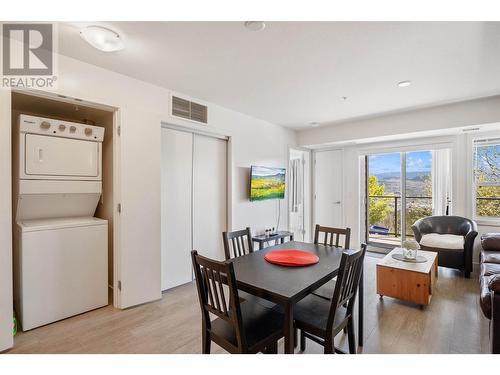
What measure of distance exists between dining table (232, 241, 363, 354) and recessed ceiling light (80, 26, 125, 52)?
1.87 m

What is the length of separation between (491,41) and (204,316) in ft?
9.42

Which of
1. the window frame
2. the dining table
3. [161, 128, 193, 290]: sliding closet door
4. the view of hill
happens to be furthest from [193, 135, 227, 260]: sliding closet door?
the window frame

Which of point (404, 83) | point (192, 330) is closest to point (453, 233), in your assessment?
point (404, 83)

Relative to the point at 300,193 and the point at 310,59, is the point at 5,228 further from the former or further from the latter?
the point at 300,193

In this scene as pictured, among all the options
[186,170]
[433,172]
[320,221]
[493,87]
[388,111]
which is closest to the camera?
[493,87]

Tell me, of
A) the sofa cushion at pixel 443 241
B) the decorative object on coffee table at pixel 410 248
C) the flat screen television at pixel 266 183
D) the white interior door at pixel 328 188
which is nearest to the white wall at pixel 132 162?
the flat screen television at pixel 266 183

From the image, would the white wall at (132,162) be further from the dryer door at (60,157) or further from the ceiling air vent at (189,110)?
the dryer door at (60,157)

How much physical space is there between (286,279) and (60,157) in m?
2.40

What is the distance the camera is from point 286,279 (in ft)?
5.11

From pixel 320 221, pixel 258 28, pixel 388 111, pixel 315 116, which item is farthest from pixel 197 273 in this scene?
pixel 320 221

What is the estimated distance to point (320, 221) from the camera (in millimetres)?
5512

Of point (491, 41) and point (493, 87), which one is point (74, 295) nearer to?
point (491, 41)

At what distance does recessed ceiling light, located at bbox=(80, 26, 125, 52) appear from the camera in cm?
177

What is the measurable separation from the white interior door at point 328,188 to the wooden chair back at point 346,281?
3.67 m
